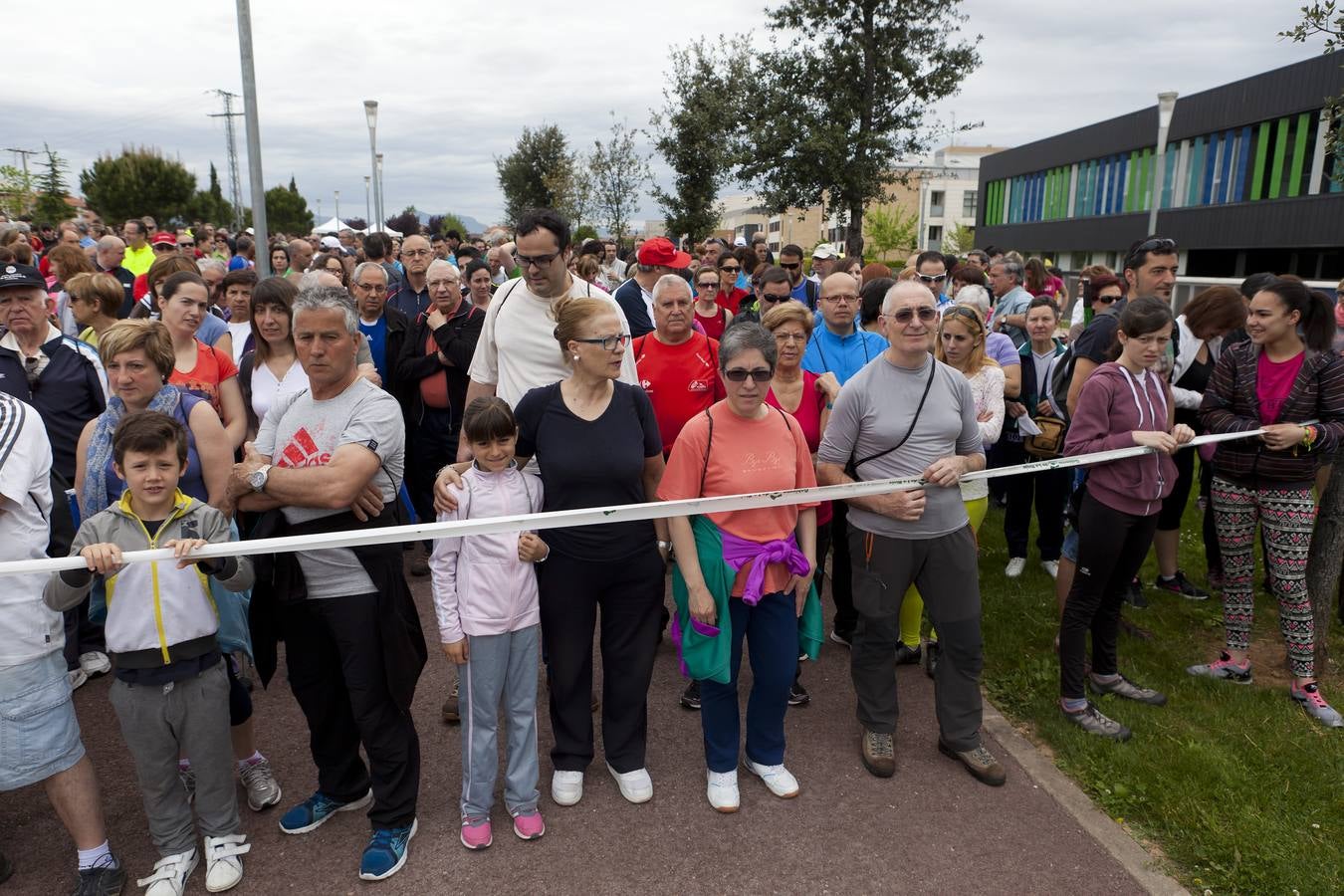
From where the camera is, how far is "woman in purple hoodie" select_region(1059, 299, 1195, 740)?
4.15 meters

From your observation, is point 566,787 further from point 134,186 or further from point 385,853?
point 134,186

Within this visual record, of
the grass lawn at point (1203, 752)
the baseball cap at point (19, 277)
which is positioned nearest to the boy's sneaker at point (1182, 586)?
the grass lawn at point (1203, 752)

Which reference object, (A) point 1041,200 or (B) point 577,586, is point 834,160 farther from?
(A) point 1041,200

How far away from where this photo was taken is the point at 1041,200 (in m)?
54.2

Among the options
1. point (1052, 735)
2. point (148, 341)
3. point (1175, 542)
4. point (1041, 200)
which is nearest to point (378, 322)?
point (148, 341)

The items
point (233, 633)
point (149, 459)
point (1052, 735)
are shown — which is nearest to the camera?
point (149, 459)

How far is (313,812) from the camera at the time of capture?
138 inches

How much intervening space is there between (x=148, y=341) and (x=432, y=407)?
2498 mm

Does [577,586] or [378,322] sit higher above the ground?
[378,322]

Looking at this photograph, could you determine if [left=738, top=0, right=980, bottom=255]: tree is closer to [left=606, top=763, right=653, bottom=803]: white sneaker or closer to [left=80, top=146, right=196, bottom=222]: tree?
[left=606, top=763, right=653, bottom=803]: white sneaker

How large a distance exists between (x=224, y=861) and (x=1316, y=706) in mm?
5022

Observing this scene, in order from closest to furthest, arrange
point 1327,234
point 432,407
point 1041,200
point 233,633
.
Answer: point 233,633 → point 432,407 → point 1327,234 → point 1041,200

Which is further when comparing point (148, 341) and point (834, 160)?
point (834, 160)

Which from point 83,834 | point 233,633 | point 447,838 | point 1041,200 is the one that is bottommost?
point 447,838
